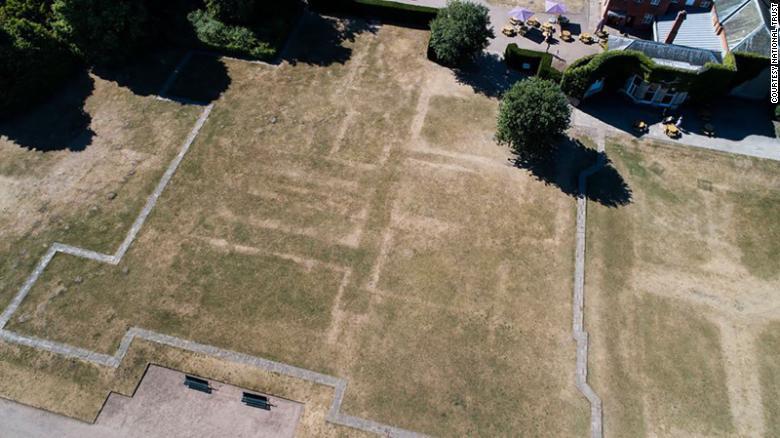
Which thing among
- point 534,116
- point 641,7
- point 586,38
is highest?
point 641,7

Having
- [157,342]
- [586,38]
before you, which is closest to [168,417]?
[157,342]

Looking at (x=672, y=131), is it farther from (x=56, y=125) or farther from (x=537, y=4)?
(x=56, y=125)

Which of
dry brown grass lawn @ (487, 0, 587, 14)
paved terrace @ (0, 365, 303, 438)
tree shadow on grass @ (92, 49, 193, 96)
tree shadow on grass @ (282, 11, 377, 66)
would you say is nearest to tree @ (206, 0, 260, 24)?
tree shadow on grass @ (282, 11, 377, 66)

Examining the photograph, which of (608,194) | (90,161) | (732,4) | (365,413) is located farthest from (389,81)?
(732,4)

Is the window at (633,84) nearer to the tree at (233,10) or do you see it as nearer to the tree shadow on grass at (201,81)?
the tree at (233,10)

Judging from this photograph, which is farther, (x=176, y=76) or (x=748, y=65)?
(x=176, y=76)

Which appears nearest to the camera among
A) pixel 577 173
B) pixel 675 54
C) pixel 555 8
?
pixel 577 173

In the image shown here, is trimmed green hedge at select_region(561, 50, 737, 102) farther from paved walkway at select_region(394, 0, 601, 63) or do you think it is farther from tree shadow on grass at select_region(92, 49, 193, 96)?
tree shadow on grass at select_region(92, 49, 193, 96)
